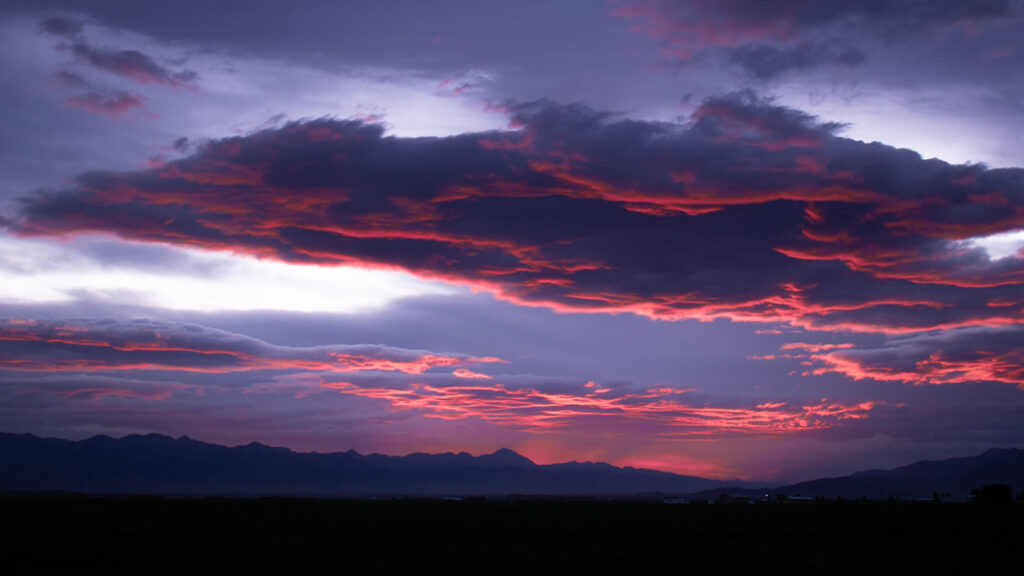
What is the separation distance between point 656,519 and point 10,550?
2113 inches

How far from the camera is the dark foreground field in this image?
40.1 meters

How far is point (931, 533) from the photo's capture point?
62375 millimetres

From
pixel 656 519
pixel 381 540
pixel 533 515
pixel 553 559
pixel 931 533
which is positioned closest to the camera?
pixel 553 559

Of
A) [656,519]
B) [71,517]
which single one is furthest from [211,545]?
[656,519]

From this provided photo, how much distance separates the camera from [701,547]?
50.5 meters

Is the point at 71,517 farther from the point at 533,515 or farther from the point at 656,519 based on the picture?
the point at 656,519

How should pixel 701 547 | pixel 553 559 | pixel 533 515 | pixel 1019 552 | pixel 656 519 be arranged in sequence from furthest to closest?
1. pixel 533 515
2. pixel 656 519
3. pixel 701 547
4. pixel 1019 552
5. pixel 553 559

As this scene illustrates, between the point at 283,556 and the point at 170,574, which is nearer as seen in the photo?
the point at 170,574

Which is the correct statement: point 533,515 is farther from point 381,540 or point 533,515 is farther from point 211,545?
point 211,545

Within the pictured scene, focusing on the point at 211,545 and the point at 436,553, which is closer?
the point at 436,553

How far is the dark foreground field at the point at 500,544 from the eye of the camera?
132 feet

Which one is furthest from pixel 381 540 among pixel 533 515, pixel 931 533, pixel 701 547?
pixel 931 533

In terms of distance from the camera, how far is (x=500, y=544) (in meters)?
51.4

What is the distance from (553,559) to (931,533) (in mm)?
35591
